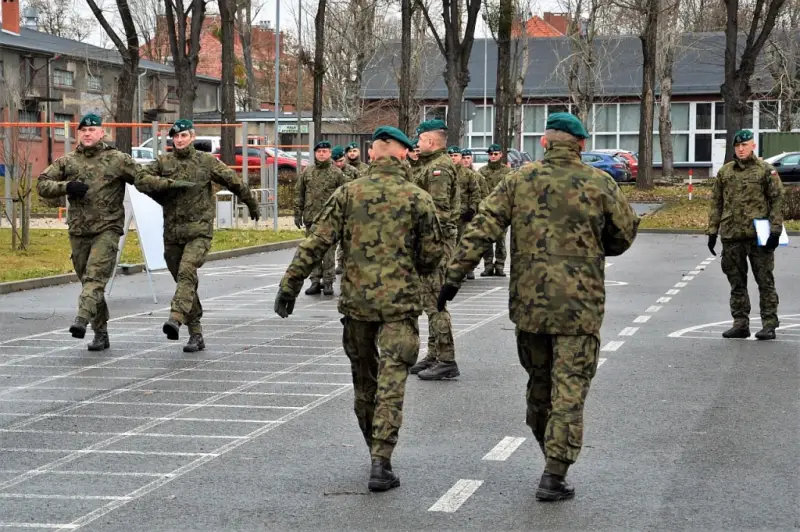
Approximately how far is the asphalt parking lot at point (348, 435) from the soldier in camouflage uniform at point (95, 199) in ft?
2.07

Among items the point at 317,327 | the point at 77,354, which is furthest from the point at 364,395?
the point at 317,327

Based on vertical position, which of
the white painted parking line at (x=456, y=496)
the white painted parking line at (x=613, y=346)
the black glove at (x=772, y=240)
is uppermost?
the black glove at (x=772, y=240)

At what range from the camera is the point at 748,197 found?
41.1ft

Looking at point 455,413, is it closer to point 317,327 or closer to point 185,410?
point 185,410

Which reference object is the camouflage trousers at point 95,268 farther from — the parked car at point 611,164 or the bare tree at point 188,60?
the parked car at point 611,164

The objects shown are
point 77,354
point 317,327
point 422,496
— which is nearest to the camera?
point 422,496

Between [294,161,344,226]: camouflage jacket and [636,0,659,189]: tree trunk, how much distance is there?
25.8 meters

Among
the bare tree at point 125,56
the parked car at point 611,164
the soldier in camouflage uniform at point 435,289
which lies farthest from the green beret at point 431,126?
the parked car at point 611,164

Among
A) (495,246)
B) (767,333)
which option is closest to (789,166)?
(495,246)

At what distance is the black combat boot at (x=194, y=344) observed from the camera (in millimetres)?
11570

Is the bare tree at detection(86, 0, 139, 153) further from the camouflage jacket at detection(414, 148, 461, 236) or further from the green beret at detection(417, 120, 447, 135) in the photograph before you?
the green beret at detection(417, 120, 447, 135)

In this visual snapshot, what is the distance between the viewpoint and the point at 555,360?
6516 millimetres

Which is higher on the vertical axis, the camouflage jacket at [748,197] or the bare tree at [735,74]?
the bare tree at [735,74]

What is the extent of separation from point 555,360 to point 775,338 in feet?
21.6
